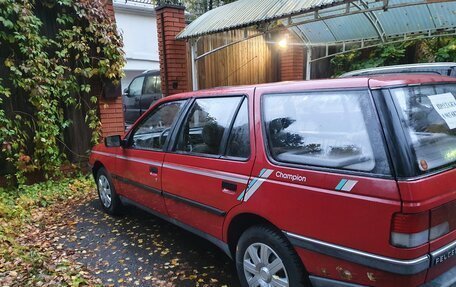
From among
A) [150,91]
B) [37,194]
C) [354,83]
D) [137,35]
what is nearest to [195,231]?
[354,83]

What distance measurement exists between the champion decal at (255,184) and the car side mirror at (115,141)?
2.13 m

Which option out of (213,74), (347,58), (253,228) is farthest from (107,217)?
(347,58)

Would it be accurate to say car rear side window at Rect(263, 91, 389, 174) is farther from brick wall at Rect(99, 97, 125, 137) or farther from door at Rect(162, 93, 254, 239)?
brick wall at Rect(99, 97, 125, 137)

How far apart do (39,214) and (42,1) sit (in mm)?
3385

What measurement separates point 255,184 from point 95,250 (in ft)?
7.58

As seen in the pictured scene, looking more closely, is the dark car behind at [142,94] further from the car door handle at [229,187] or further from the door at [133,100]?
the car door handle at [229,187]

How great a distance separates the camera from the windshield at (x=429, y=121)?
2031mm

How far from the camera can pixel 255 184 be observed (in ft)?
8.57

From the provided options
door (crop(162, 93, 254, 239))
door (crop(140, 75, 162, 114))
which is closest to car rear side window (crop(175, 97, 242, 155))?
door (crop(162, 93, 254, 239))

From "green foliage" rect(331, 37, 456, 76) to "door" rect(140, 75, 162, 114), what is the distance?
19.3 ft

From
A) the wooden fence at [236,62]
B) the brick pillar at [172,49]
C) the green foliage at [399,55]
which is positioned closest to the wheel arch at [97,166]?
the brick pillar at [172,49]

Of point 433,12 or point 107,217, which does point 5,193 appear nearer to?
point 107,217

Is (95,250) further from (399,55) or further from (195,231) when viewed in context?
(399,55)

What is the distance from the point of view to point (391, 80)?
2180 mm
